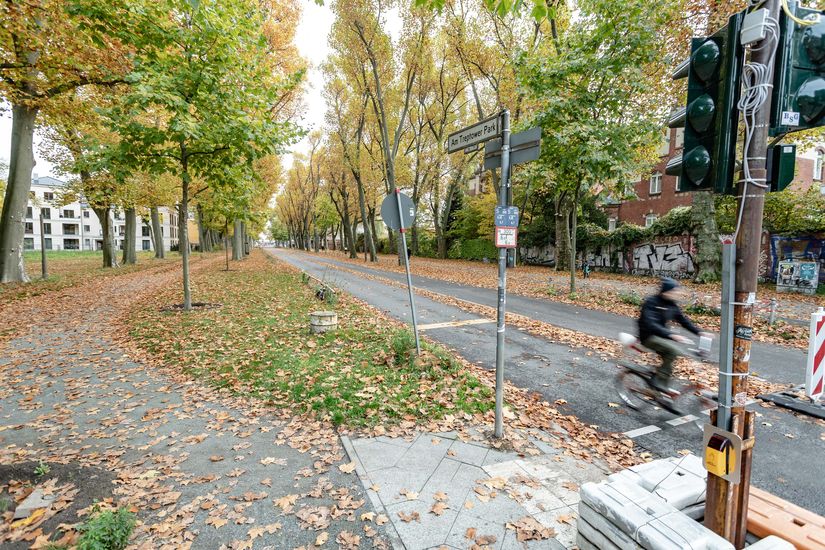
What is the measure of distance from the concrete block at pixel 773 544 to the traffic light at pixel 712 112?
1.82 m

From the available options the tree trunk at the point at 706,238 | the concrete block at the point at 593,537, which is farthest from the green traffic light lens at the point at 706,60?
the tree trunk at the point at 706,238

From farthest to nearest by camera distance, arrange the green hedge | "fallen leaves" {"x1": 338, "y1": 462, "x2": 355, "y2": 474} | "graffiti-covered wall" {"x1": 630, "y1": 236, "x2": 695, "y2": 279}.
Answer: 1. the green hedge
2. "graffiti-covered wall" {"x1": 630, "y1": 236, "x2": 695, "y2": 279}
3. "fallen leaves" {"x1": 338, "y1": 462, "x2": 355, "y2": 474}

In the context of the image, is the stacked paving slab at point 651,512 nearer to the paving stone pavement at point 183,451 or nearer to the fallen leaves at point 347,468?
the paving stone pavement at point 183,451

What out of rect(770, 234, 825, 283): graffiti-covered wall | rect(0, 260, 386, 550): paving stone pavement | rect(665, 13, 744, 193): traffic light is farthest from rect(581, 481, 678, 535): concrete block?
rect(770, 234, 825, 283): graffiti-covered wall

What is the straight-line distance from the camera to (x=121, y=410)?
4.90 m

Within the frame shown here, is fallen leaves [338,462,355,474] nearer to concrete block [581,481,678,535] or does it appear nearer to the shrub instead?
the shrub

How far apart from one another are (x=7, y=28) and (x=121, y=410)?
9.72 metres

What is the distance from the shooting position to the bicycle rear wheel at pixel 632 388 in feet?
16.8

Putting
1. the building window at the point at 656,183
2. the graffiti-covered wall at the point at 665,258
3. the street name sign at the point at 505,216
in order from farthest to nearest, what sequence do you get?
the building window at the point at 656,183
the graffiti-covered wall at the point at 665,258
the street name sign at the point at 505,216

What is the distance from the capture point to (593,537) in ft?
7.84

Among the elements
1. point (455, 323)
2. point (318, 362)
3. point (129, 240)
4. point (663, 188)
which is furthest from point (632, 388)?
point (129, 240)

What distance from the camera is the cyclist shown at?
4.74 meters

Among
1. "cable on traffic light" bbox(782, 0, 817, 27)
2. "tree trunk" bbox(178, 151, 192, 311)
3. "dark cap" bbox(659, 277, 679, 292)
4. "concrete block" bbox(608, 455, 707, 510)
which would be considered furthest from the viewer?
"tree trunk" bbox(178, 151, 192, 311)

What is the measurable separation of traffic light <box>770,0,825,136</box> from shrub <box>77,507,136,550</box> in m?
4.62
